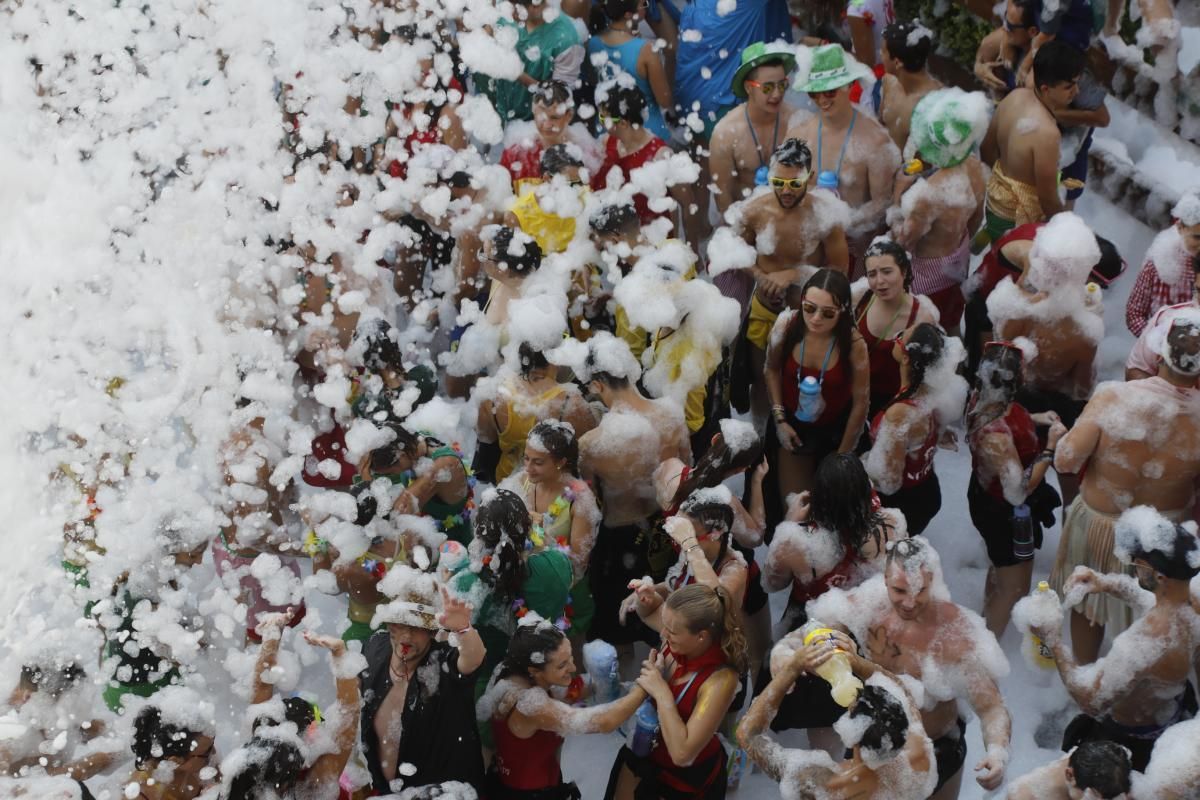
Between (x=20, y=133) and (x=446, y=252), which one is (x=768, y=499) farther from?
(x=20, y=133)

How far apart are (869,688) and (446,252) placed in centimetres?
306

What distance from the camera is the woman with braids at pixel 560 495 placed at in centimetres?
340

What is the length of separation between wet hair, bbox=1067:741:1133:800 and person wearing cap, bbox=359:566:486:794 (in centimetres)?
137

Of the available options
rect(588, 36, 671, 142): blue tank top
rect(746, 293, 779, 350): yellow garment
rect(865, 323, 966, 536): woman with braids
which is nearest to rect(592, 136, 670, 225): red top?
rect(588, 36, 671, 142): blue tank top

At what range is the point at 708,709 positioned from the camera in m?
2.84

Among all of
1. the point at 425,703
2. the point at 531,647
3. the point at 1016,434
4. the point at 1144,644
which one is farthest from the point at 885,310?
the point at 425,703

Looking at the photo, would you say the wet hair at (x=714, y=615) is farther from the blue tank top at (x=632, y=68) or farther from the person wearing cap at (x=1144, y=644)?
the blue tank top at (x=632, y=68)

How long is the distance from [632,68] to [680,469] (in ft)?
8.22

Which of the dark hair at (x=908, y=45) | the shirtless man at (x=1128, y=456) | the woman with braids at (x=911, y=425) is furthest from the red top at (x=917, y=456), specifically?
the dark hair at (x=908, y=45)

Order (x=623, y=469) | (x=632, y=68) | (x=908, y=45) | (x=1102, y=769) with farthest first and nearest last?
(x=632, y=68)
(x=908, y=45)
(x=623, y=469)
(x=1102, y=769)

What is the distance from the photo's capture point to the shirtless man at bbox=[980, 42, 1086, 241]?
4.33m

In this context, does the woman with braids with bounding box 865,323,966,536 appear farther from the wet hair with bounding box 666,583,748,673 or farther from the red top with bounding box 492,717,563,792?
the red top with bounding box 492,717,563,792

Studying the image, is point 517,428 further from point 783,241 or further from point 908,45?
point 908,45

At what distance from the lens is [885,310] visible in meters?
3.89
